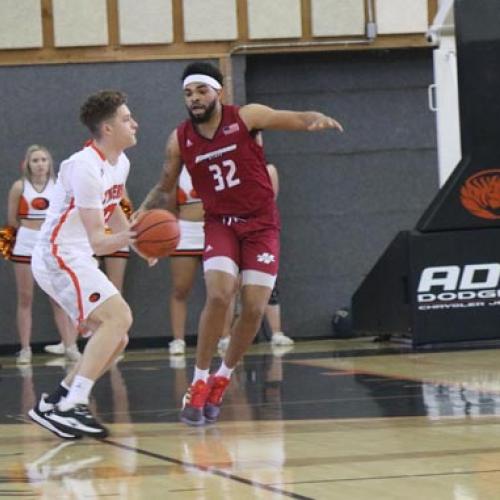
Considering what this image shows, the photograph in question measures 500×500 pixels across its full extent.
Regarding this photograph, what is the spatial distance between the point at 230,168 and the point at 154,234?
80 centimetres

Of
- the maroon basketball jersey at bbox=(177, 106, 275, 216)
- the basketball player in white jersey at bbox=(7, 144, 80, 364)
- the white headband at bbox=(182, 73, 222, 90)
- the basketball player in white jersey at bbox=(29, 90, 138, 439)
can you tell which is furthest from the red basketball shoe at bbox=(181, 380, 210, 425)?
the basketball player in white jersey at bbox=(7, 144, 80, 364)

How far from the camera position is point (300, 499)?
4.86 metres

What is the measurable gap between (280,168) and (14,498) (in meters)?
10.6

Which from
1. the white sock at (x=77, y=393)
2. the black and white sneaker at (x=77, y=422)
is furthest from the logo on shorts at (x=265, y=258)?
the black and white sneaker at (x=77, y=422)

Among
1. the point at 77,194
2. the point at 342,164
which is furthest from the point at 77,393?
the point at 342,164

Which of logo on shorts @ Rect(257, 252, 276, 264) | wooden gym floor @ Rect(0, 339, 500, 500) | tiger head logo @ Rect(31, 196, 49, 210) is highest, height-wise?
tiger head logo @ Rect(31, 196, 49, 210)

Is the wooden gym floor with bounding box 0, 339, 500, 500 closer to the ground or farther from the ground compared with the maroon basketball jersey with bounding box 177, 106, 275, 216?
closer to the ground

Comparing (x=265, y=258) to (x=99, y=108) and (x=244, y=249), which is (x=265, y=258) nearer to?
(x=244, y=249)

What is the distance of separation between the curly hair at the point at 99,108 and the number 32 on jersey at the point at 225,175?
2.05 ft

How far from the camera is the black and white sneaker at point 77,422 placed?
22.5 feet

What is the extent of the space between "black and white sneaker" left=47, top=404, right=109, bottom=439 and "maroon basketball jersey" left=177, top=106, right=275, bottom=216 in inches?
54.6

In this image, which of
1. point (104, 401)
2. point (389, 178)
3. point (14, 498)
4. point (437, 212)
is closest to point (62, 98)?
point (389, 178)

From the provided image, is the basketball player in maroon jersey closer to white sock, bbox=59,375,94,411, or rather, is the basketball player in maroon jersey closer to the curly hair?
the curly hair

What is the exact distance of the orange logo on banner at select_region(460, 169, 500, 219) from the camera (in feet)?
38.3
